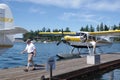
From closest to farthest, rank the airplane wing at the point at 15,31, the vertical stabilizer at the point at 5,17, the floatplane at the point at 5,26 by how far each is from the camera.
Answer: the airplane wing at the point at 15,31 < the floatplane at the point at 5,26 < the vertical stabilizer at the point at 5,17

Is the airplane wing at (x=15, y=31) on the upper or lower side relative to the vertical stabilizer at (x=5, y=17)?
lower

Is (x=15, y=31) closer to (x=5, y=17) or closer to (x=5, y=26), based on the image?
(x=5, y=26)

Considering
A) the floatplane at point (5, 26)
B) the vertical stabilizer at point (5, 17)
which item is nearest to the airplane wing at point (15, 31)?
the floatplane at point (5, 26)

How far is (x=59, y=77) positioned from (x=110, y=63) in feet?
21.3

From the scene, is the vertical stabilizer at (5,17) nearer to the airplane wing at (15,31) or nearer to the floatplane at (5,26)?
the floatplane at (5,26)

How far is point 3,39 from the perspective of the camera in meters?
11.6

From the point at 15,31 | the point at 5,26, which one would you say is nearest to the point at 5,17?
the point at 5,26

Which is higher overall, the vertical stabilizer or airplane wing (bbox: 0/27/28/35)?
the vertical stabilizer

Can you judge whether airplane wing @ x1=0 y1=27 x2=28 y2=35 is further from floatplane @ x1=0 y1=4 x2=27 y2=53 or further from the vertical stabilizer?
the vertical stabilizer

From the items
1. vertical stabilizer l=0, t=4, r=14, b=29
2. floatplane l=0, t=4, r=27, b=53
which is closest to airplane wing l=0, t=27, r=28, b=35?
floatplane l=0, t=4, r=27, b=53

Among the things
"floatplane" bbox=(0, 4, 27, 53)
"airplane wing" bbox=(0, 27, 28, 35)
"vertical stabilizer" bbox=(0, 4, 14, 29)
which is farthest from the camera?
"vertical stabilizer" bbox=(0, 4, 14, 29)

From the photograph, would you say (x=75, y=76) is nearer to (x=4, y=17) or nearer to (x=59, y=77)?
(x=59, y=77)

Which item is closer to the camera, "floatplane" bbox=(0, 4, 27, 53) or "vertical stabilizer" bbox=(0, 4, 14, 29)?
"floatplane" bbox=(0, 4, 27, 53)

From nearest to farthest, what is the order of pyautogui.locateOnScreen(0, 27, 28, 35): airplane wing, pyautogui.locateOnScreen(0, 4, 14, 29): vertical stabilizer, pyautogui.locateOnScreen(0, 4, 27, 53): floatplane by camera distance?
pyautogui.locateOnScreen(0, 27, 28, 35): airplane wing → pyautogui.locateOnScreen(0, 4, 27, 53): floatplane → pyautogui.locateOnScreen(0, 4, 14, 29): vertical stabilizer
